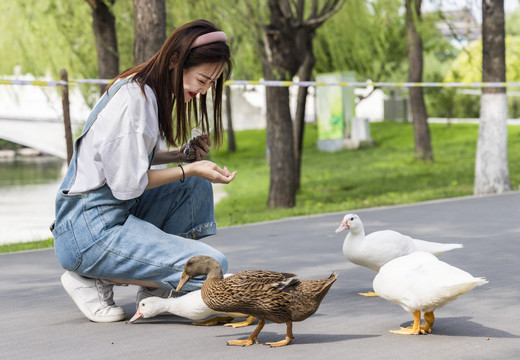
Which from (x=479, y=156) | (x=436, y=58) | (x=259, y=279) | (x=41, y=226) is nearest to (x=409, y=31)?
(x=479, y=156)

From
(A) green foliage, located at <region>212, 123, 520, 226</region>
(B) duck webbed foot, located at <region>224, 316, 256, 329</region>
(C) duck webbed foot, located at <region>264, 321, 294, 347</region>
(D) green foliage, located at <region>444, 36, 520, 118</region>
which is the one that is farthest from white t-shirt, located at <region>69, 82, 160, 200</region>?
(D) green foliage, located at <region>444, 36, 520, 118</region>

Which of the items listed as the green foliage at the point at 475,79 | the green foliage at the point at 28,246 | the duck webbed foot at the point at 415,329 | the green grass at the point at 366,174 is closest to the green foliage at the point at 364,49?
the green grass at the point at 366,174

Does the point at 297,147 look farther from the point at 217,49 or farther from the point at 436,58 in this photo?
the point at 436,58

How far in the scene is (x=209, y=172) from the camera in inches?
166

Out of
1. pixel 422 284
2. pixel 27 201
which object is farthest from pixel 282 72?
pixel 27 201

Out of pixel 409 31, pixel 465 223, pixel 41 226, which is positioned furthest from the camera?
pixel 409 31

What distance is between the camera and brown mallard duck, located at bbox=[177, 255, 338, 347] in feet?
12.8

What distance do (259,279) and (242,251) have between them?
11.1 ft

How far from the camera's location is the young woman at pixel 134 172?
4.17m

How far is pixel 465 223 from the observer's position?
8594mm

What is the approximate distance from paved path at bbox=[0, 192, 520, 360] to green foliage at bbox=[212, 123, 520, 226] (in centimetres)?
366

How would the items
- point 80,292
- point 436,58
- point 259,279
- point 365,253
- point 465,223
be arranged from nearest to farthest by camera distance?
point 259,279
point 80,292
point 365,253
point 465,223
point 436,58

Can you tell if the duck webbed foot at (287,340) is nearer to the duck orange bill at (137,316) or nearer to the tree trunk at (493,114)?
the duck orange bill at (137,316)

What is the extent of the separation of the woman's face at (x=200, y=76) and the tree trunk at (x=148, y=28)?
18.5 feet
